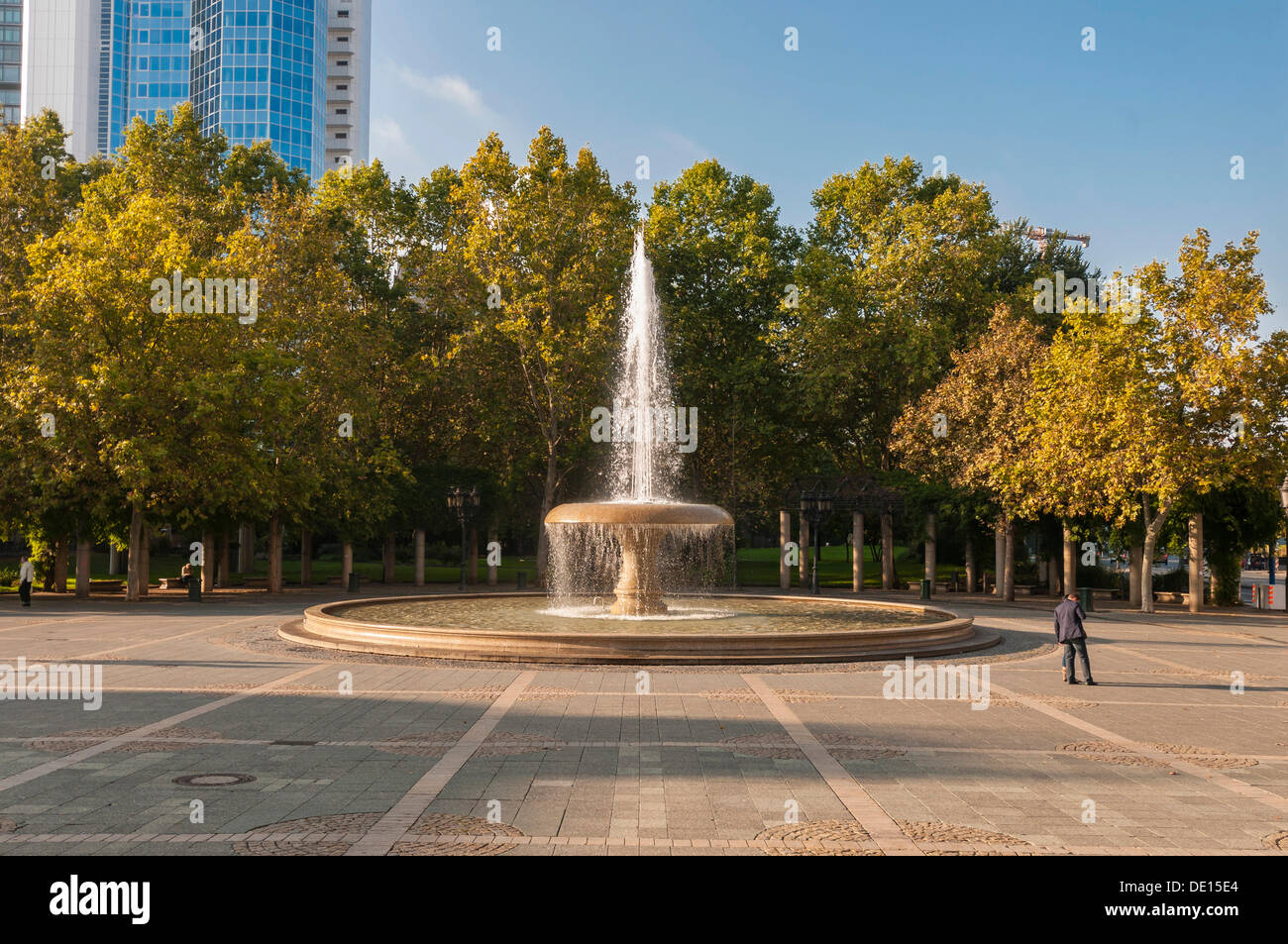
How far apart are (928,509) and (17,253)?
115 ft

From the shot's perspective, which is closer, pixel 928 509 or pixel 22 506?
pixel 22 506

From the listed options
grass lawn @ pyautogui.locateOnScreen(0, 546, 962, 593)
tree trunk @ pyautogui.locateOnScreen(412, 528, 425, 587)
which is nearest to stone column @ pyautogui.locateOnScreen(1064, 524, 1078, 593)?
grass lawn @ pyautogui.locateOnScreen(0, 546, 962, 593)

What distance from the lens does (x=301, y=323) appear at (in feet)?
116

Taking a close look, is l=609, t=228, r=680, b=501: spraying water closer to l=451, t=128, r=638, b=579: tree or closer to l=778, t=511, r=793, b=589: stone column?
l=451, t=128, r=638, b=579: tree

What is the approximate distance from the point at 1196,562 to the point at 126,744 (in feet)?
109

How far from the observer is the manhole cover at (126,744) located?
9367mm

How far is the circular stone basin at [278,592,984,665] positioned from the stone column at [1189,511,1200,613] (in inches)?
546

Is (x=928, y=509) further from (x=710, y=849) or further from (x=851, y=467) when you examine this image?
(x=710, y=849)

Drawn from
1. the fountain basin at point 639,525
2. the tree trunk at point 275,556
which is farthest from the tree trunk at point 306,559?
the fountain basin at point 639,525

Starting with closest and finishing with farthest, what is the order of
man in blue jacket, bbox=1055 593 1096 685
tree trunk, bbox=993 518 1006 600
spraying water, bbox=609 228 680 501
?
man in blue jacket, bbox=1055 593 1096 685 < tree trunk, bbox=993 518 1006 600 < spraying water, bbox=609 228 680 501

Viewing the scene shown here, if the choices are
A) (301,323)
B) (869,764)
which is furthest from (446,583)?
(869,764)

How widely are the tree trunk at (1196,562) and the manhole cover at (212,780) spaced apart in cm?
3248
